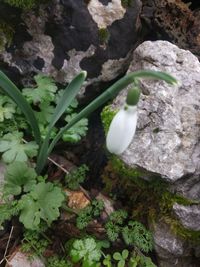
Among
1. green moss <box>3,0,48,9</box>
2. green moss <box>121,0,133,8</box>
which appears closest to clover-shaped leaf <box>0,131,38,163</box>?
green moss <box>3,0,48,9</box>

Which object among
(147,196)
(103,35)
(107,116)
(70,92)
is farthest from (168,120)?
(103,35)

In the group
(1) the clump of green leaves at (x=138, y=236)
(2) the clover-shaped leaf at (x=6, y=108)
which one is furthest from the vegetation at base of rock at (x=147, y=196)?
(2) the clover-shaped leaf at (x=6, y=108)

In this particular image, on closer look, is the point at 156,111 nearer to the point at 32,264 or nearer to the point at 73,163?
the point at 73,163

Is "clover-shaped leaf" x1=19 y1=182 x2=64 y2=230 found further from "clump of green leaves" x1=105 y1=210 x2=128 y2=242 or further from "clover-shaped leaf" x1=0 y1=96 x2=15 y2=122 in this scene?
"clover-shaped leaf" x1=0 y1=96 x2=15 y2=122

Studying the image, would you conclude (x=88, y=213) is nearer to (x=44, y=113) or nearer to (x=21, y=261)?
(x=21, y=261)

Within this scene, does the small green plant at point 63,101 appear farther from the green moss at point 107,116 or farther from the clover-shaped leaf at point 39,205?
the green moss at point 107,116
